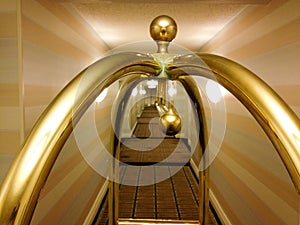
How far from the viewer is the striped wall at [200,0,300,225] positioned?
64.8 inches

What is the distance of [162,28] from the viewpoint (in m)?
0.64

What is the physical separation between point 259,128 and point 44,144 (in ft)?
6.39

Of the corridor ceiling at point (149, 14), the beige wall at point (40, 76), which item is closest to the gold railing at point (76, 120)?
the beige wall at point (40, 76)

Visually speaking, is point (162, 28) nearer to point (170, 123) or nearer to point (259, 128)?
point (170, 123)

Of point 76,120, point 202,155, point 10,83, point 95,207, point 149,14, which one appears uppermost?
point 149,14

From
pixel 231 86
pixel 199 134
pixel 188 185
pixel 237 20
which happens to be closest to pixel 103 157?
pixel 188 185

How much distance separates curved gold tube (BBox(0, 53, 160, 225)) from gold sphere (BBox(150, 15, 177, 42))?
283 mm

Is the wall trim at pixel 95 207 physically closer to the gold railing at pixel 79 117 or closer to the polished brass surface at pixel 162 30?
the polished brass surface at pixel 162 30

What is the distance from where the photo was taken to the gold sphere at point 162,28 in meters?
0.64

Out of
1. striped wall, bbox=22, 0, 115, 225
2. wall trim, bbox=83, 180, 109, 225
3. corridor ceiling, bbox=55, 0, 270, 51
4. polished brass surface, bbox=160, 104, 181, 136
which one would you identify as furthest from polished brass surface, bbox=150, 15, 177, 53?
wall trim, bbox=83, 180, 109, 225

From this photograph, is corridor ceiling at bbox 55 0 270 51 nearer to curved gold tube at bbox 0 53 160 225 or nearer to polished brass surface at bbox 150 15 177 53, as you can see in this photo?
polished brass surface at bbox 150 15 177 53

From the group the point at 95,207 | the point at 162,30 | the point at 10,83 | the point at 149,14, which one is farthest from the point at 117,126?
the point at 95,207

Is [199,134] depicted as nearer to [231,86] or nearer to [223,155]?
[231,86]

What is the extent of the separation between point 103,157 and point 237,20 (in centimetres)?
210
